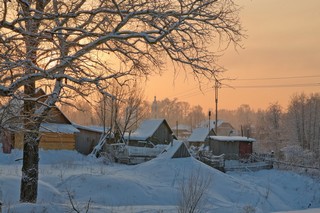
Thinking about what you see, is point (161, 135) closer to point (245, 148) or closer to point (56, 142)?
point (245, 148)

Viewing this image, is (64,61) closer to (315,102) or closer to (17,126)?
(17,126)

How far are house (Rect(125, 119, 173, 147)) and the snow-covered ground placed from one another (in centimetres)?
1239

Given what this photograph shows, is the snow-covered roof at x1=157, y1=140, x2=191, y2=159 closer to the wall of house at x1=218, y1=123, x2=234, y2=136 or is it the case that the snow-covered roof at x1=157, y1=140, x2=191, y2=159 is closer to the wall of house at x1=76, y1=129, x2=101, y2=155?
the wall of house at x1=76, y1=129, x2=101, y2=155

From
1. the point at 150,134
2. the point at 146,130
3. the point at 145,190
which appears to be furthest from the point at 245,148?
the point at 145,190

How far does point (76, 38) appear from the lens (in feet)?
32.1

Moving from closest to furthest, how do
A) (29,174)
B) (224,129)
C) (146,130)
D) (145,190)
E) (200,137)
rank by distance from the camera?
1. (29,174)
2. (145,190)
3. (146,130)
4. (200,137)
5. (224,129)

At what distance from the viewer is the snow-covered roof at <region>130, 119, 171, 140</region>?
149 ft

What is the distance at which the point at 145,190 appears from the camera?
731 inches

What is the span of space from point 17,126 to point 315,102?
81.7m

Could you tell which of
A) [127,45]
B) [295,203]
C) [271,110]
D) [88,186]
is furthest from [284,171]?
[271,110]

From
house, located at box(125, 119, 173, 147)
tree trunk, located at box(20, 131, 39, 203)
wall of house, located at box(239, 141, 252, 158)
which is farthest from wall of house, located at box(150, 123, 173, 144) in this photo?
tree trunk, located at box(20, 131, 39, 203)

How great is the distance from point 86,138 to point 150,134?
8.24 metres

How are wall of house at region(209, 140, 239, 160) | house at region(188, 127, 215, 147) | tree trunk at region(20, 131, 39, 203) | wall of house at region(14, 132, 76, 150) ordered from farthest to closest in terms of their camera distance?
1. house at region(188, 127, 215, 147)
2. wall of house at region(209, 140, 239, 160)
3. wall of house at region(14, 132, 76, 150)
4. tree trunk at region(20, 131, 39, 203)

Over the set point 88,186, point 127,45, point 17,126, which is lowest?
point 88,186
